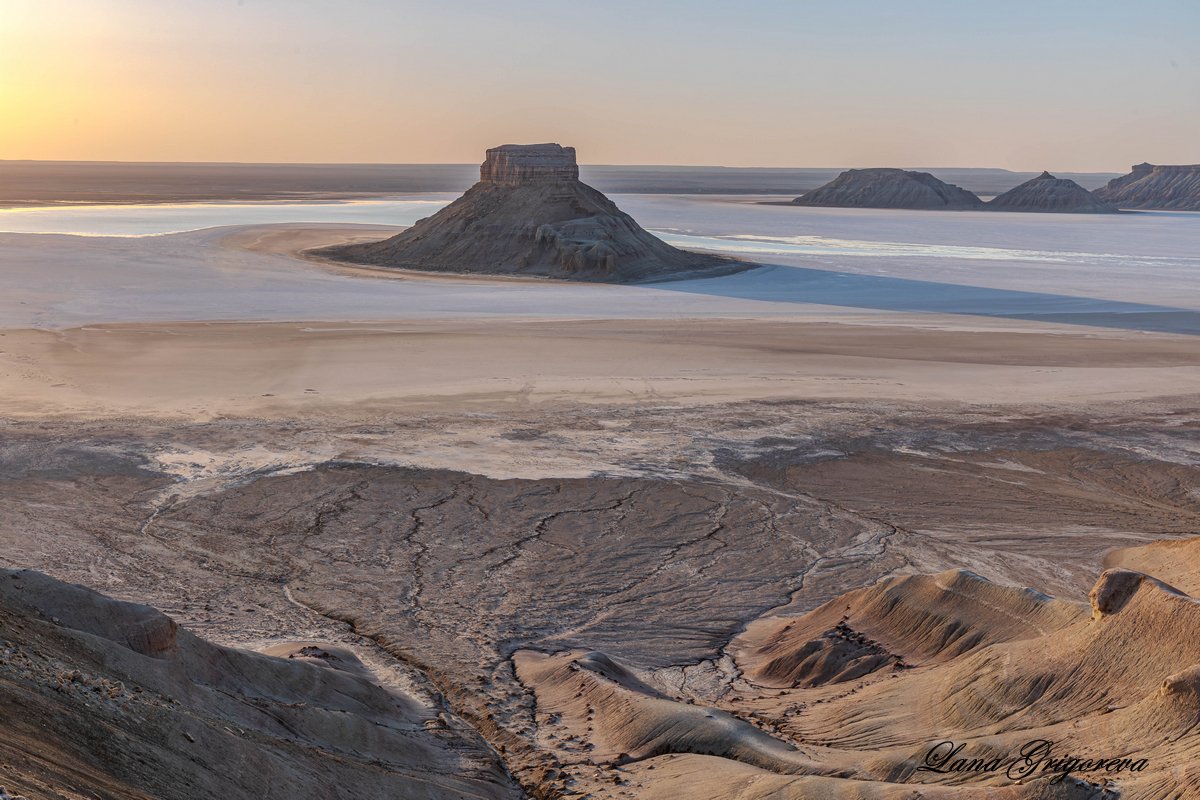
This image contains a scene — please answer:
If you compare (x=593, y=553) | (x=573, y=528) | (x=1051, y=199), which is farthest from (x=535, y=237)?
(x=1051, y=199)

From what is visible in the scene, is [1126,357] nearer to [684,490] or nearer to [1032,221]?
[684,490]

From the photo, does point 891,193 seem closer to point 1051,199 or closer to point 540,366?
point 1051,199

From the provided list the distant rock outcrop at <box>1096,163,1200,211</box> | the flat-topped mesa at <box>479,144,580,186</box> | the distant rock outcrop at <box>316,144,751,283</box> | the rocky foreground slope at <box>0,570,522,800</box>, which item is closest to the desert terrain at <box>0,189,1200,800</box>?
the rocky foreground slope at <box>0,570,522,800</box>

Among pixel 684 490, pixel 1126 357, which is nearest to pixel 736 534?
pixel 684 490

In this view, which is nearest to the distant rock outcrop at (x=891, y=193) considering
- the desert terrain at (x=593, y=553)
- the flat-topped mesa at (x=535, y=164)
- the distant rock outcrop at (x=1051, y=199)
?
the distant rock outcrop at (x=1051, y=199)

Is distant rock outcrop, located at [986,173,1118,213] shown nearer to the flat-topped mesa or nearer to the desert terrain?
the flat-topped mesa

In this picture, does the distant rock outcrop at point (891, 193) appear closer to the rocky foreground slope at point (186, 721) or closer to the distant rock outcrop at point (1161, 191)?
the distant rock outcrop at point (1161, 191)
